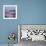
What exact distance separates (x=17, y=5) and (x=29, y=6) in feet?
1.35

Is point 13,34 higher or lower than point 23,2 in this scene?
lower

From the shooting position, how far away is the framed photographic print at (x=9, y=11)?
4.46 meters

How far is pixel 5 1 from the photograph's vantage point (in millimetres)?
4469

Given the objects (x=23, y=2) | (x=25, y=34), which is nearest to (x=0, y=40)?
(x=25, y=34)

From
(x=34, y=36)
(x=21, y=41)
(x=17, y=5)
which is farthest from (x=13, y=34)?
(x=17, y=5)

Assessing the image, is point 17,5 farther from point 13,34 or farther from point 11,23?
point 13,34

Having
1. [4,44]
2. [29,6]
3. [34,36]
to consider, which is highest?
[29,6]

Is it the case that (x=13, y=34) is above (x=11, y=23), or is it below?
below

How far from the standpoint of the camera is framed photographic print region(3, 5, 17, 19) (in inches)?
176

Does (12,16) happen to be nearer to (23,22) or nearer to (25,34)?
(23,22)

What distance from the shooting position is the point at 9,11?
14.7 ft

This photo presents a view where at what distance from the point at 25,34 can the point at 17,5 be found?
103cm

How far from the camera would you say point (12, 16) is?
4461 millimetres

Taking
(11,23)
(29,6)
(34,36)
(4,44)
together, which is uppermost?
(29,6)
